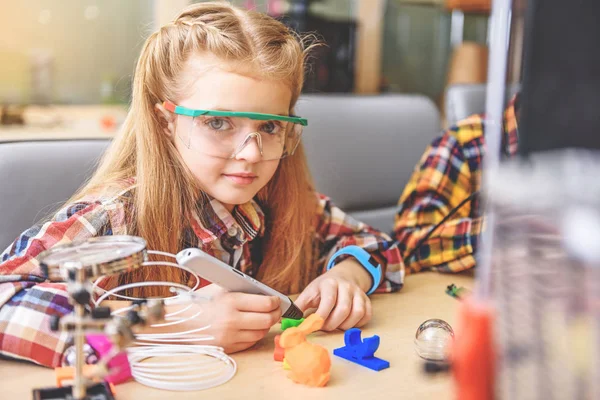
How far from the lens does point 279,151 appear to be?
112cm

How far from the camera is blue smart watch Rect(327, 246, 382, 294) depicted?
115 cm

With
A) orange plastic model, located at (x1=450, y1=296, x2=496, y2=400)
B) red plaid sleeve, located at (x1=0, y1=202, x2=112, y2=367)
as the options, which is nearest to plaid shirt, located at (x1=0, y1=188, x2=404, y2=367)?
red plaid sleeve, located at (x1=0, y1=202, x2=112, y2=367)

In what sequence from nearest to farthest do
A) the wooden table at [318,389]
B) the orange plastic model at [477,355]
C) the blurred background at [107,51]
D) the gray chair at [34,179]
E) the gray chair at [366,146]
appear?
the orange plastic model at [477,355] < the wooden table at [318,389] < the gray chair at [34,179] < the gray chair at [366,146] < the blurred background at [107,51]

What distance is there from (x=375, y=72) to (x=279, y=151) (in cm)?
294

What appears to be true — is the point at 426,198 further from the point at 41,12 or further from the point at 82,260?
the point at 41,12

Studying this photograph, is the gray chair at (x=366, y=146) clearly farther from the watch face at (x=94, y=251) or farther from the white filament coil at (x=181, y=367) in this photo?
the watch face at (x=94, y=251)

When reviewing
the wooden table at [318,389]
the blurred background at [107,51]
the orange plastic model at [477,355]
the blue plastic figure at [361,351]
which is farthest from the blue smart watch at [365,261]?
the blurred background at [107,51]

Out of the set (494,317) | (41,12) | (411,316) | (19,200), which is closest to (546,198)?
(494,317)

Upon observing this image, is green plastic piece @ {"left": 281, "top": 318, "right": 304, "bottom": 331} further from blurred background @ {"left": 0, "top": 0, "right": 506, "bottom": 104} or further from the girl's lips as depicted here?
blurred background @ {"left": 0, "top": 0, "right": 506, "bottom": 104}

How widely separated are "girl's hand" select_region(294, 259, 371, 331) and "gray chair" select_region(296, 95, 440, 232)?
70cm

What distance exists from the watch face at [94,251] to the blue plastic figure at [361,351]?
34 centimetres

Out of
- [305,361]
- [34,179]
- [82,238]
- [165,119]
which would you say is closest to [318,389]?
[305,361]

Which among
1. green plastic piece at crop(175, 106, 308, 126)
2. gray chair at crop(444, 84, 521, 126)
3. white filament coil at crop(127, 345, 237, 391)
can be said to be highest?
green plastic piece at crop(175, 106, 308, 126)

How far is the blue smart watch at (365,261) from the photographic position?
1149mm
